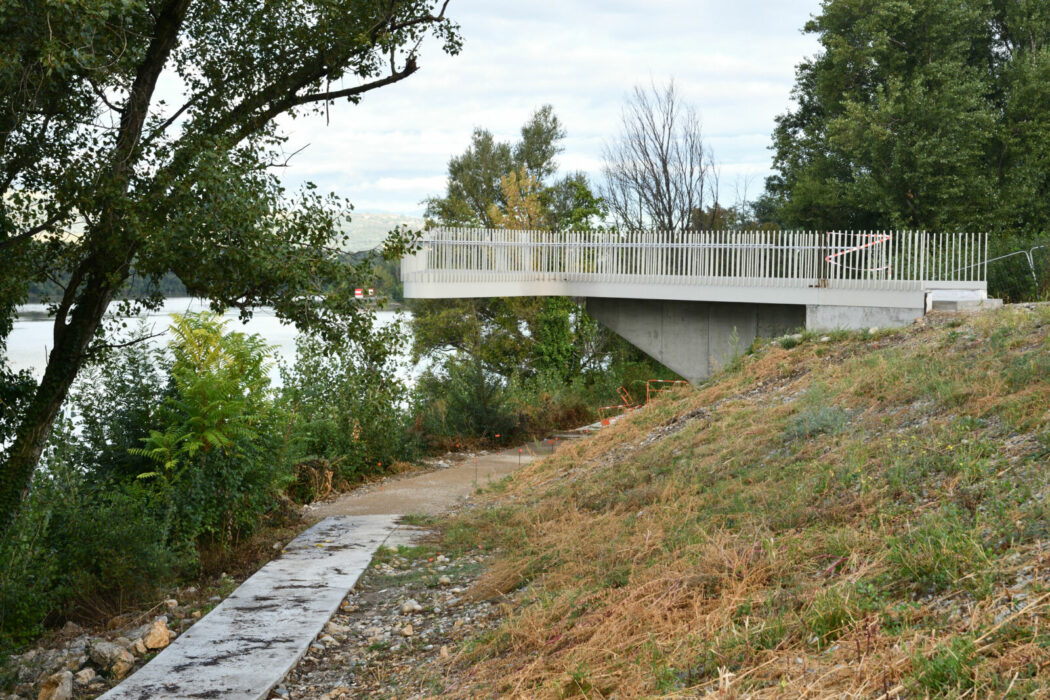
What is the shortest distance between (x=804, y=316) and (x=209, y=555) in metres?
14.7

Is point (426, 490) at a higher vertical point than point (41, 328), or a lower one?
lower

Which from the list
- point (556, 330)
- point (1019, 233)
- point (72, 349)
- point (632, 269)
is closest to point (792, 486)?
point (72, 349)

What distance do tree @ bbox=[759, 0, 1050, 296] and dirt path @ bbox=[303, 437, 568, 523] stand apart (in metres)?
17.5

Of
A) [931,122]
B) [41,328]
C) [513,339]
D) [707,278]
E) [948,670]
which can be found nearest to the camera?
[948,670]

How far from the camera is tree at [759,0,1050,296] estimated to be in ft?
84.7

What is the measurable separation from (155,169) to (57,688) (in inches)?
150

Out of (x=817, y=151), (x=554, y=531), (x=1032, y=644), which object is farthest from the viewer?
(x=817, y=151)

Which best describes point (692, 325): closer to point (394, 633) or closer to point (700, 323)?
point (700, 323)

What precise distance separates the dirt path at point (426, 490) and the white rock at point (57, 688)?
446cm

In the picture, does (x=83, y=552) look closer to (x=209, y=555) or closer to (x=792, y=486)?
(x=209, y=555)

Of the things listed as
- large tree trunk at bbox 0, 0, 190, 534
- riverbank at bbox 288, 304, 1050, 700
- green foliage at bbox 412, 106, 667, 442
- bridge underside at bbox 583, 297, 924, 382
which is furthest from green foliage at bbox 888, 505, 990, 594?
bridge underside at bbox 583, 297, 924, 382

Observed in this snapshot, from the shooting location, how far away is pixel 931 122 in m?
26.0

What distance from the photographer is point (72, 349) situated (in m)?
7.61

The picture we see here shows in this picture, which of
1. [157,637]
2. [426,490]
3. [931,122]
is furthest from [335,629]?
[931,122]
